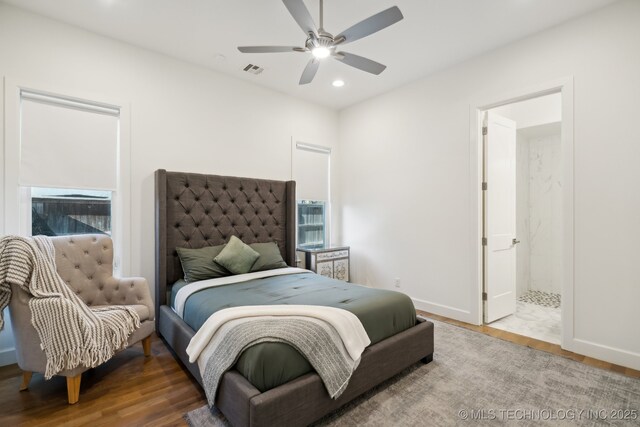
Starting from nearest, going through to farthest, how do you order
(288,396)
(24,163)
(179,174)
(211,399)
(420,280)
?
(288,396), (211,399), (24,163), (179,174), (420,280)

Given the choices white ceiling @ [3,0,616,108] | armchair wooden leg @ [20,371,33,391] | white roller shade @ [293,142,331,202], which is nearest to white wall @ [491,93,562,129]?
white ceiling @ [3,0,616,108]

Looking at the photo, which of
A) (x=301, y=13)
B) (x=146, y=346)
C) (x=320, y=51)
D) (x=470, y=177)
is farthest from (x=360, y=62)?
(x=146, y=346)

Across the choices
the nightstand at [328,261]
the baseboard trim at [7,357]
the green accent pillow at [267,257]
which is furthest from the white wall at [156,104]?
the nightstand at [328,261]

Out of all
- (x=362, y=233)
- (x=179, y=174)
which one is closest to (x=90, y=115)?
(x=179, y=174)

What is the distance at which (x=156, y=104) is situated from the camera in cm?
316

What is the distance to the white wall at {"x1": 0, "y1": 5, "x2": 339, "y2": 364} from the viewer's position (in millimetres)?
2568

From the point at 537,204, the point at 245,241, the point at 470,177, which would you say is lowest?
the point at 245,241

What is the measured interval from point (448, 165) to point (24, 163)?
4122 millimetres

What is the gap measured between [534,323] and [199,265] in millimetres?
3692

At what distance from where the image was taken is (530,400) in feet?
6.42

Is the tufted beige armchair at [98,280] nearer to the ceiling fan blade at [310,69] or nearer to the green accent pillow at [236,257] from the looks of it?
the green accent pillow at [236,257]

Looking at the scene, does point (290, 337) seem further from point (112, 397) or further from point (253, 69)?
point (253, 69)

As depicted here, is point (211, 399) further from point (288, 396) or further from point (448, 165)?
point (448, 165)

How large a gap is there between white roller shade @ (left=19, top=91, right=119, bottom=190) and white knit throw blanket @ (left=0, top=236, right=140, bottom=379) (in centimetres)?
101
